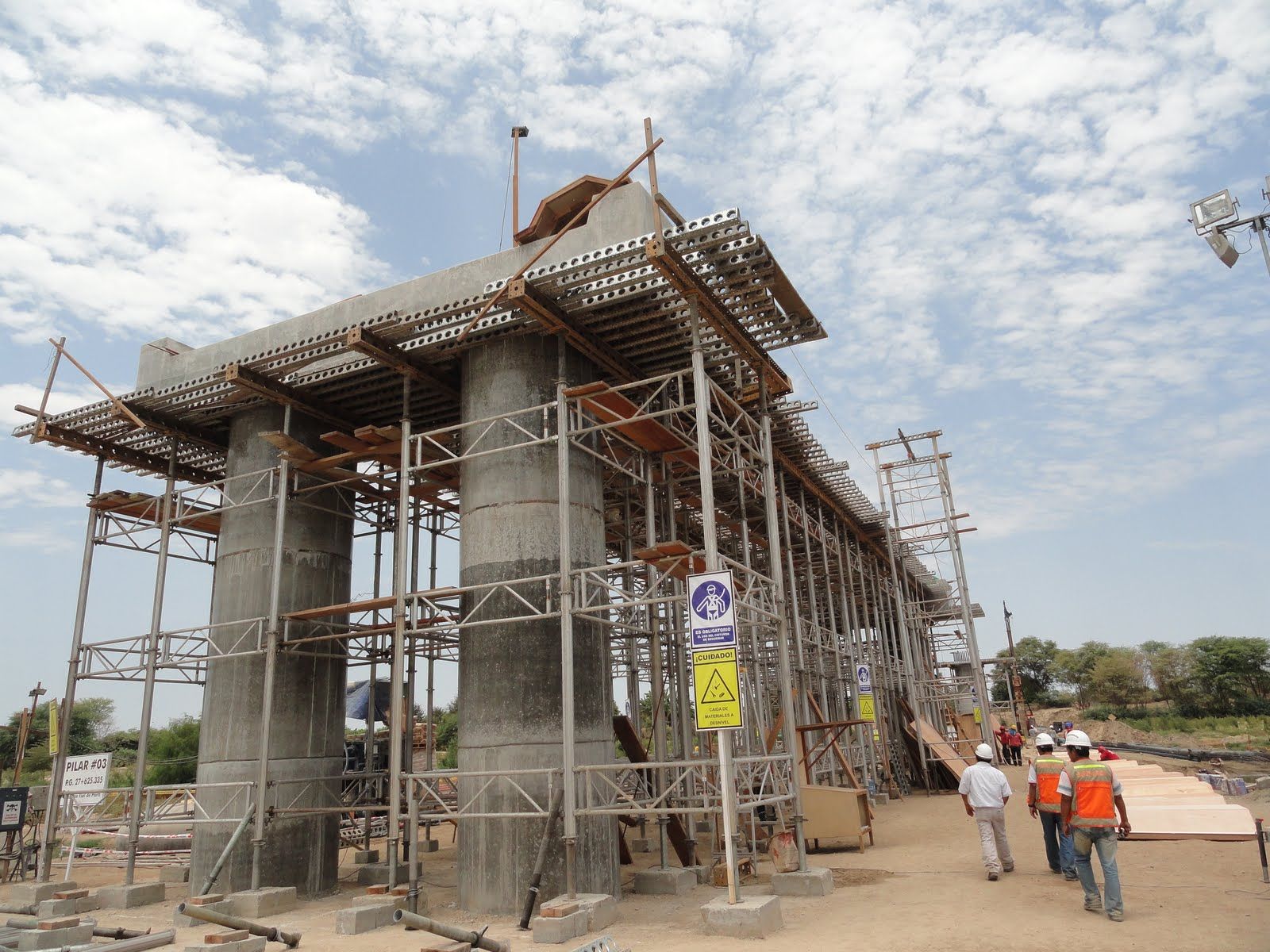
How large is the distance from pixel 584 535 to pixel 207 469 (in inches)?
456

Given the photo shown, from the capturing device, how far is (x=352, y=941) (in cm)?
1117

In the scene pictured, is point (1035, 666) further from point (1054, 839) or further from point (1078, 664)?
point (1054, 839)

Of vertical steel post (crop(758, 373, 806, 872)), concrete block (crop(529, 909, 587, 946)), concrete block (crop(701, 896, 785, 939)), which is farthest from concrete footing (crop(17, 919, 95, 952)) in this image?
vertical steel post (crop(758, 373, 806, 872))

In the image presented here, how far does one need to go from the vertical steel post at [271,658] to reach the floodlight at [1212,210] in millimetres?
17011

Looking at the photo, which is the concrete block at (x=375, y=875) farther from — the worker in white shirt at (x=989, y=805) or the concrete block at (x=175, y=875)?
the worker in white shirt at (x=989, y=805)

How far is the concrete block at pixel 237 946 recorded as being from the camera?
9617mm

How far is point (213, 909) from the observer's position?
1249 cm

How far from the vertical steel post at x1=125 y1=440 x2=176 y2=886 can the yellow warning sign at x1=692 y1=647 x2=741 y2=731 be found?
1041cm

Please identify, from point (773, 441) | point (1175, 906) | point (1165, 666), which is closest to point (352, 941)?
point (1175, 906)

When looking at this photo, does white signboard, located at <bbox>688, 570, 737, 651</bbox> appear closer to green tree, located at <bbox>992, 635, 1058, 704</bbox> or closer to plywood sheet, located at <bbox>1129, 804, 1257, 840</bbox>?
plywood sheet, located at <bbox>1129, 804, 1257, 840</bbox>

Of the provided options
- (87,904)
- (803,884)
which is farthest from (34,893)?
(803,884)

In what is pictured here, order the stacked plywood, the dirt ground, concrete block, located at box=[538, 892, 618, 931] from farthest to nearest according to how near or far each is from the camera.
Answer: the stacked plywood → concrete block, located at box=[538, 892, 618, 931] → the dirt ground

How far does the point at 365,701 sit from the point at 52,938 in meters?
17.7

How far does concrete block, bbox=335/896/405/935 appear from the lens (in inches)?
460
